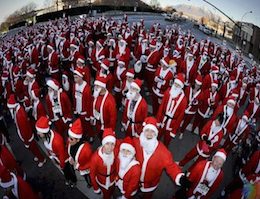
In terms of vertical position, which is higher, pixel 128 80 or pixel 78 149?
pixel 128 80

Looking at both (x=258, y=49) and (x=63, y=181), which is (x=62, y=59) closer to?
(x=63, y=181)

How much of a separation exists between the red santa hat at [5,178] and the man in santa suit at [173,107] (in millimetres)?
3263

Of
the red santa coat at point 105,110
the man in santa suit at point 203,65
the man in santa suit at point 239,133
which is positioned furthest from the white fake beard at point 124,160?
the man in santa suit at point 203,65

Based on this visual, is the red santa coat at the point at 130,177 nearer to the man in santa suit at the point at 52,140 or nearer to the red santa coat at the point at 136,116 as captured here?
the man in santa suit at the point at 52,140

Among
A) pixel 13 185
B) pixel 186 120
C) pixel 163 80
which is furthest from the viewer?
pixel 163 80

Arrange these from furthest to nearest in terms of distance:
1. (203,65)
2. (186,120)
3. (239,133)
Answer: (203,65) < (186,120) < (239,133)

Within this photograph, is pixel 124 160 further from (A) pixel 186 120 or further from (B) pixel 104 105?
(A) pixel 186 120

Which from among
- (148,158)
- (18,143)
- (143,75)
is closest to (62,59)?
(143,75)

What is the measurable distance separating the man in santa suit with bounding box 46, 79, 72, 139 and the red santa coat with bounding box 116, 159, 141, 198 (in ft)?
7.78

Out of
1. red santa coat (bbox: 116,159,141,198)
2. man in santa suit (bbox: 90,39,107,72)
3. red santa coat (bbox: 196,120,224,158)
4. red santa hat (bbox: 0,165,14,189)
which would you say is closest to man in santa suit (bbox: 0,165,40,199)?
red santa hat (bbox: 0,165,14,189)

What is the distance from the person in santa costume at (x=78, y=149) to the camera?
418 centimetres

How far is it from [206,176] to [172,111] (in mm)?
2000

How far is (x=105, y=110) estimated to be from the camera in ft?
17.5

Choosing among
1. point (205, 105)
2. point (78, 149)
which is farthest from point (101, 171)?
point (205, 105)
